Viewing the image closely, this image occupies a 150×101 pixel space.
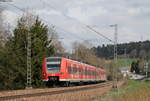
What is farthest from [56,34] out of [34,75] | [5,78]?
[5,78]

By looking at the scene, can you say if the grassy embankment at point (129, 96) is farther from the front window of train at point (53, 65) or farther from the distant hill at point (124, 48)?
the distant hill at point (124, 48)

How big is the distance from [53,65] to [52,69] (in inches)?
17.0

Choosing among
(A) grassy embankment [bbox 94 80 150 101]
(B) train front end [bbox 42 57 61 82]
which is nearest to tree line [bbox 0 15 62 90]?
(B) train front end [bbox 42 57 61 82]

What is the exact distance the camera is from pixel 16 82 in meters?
41.1

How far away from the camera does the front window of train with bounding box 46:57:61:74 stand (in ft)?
111

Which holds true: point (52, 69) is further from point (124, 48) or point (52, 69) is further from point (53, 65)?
point (124, 48)

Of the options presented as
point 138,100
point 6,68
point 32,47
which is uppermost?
point 32,47

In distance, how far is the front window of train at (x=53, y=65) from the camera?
33.9m

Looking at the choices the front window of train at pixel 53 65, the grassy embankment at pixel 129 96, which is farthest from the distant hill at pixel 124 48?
the grassy embankment at pixel 129 96

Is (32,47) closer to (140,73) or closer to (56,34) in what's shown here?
(56,34)

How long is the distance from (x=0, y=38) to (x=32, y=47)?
655 cm

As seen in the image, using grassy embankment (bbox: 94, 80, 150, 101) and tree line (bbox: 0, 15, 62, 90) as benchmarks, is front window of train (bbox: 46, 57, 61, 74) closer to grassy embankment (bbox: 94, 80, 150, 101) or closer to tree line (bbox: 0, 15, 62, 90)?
tree line (bbox: 0, 15, 62, 90)

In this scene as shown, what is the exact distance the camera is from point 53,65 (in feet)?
112

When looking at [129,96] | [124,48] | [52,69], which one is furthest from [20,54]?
[124,48]
